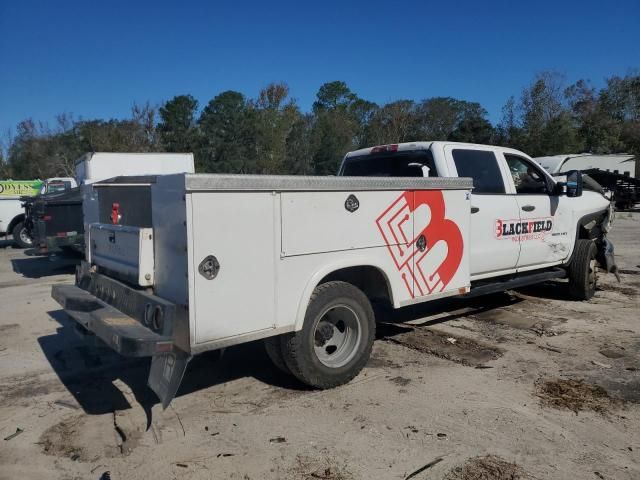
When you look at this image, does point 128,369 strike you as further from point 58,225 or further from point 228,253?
point 58,225

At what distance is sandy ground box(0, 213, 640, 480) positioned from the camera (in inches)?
133

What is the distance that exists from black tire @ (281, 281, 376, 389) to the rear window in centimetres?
179

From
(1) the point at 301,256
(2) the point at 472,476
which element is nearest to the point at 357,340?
(1) the point at 301,256

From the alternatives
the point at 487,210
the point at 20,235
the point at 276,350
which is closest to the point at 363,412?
the point at 276,350

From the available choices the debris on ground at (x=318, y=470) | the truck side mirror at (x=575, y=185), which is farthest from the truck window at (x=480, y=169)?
the debris on ground at (x=318, y=470)

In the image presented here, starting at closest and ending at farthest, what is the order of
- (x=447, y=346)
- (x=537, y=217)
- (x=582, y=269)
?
(x=447, y=346)
(x=537, y=217)
(x=582, y=269)

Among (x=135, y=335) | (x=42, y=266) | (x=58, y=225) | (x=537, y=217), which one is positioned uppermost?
(x=537, y=217)

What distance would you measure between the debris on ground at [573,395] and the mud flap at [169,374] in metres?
2.73

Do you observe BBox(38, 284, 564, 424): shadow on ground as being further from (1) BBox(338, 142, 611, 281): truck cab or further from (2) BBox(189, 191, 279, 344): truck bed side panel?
(1) BBox(338, 142, 611, 281): truck cab

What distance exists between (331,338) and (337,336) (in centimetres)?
8

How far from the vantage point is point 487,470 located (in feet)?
10.7

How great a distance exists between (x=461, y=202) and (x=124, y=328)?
3277 millimetres

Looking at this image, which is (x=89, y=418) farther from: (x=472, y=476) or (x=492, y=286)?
(x=492, y=286)

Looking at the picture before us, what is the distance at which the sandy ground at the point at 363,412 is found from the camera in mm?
3371
